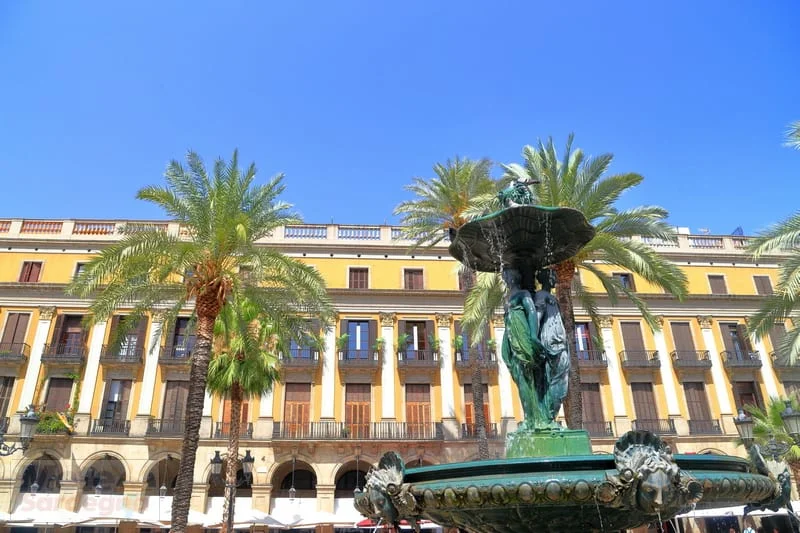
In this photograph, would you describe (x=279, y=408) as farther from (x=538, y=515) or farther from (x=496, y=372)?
(x=538, y=515)

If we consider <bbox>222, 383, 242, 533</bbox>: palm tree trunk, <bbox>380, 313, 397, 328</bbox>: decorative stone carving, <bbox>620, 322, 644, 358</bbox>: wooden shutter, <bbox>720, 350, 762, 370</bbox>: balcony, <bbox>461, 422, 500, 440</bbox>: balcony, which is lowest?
<bbox>222, 383, 242, 533</bbox>: palm tree trunk

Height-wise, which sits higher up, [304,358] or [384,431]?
[304,358]

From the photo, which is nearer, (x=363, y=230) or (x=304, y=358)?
(x=304, y=358)

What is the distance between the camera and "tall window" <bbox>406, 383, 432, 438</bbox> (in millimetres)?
29484

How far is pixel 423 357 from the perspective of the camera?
31.1 meters

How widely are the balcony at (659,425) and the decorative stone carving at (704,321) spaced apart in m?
5.69

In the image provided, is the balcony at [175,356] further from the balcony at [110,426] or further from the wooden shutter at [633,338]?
the wooden shutter at [633,338]

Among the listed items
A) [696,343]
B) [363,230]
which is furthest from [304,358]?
[696,343]

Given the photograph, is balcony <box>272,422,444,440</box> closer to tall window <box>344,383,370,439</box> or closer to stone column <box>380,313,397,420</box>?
tall window <box>344,383,370,439</box>

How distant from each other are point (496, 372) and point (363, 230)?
1027cm

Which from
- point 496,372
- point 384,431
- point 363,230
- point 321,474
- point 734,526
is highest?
point 363,230

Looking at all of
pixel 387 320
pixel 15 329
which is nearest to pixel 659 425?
pixel 387 320

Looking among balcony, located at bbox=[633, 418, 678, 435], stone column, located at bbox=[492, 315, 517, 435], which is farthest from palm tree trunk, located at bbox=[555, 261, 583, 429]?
balcony, located at bbox=[633, 418, 678, 435]

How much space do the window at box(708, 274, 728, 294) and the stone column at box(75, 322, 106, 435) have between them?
3113cm
